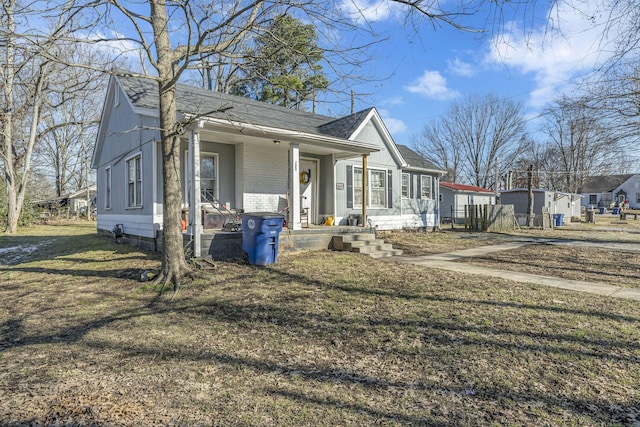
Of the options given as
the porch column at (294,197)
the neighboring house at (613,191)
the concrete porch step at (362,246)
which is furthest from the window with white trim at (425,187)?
the neighboring house at (613,191)

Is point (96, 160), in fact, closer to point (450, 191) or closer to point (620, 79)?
point (620, 79)

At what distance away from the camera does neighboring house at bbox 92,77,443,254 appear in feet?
32.1

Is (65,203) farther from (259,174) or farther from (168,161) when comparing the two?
(168,161)

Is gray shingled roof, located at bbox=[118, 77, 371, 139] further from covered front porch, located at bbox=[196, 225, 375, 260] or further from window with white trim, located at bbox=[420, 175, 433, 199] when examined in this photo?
window with white trim, located at bbox=[420, 175, 433, 199]

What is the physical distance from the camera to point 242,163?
11164 mm

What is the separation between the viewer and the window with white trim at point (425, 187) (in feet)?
61.2

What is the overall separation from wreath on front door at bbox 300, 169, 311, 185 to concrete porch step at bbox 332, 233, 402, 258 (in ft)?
10.7

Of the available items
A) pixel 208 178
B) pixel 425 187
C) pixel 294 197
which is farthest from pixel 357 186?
pixel 425 187

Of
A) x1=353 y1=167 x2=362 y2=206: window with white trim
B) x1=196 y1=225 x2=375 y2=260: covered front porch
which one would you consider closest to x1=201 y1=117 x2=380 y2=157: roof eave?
x1=353 y1=167 x2=362 y2=206: window with white trim

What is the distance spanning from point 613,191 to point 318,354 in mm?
75171

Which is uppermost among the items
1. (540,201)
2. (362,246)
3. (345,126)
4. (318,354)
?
(345,126)

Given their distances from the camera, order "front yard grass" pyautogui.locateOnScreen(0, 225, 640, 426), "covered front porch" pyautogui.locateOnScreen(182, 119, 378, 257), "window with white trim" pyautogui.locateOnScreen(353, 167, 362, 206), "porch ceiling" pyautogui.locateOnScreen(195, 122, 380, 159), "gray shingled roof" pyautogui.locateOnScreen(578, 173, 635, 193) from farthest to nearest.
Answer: "gray shingled roof" pyautogui.locateOnScreen(578, 173, 635, 193) < "window with white trim" pyautogui.locateOnScreen(353, 167, 362, 206) < "covered front porch" pyautogui.locateOnScreen(182, 119, 378, 257) < "porch ceiling" pyautogui.locateOnScreen(195, 122, 380, 159) < "front yard grass" pyautogui.locateOnScreen(0, 225, 640, 426)

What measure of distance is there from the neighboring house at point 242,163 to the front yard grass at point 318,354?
3.30 metres

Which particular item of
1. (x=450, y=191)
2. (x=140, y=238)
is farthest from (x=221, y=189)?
(x=450, y=191)
